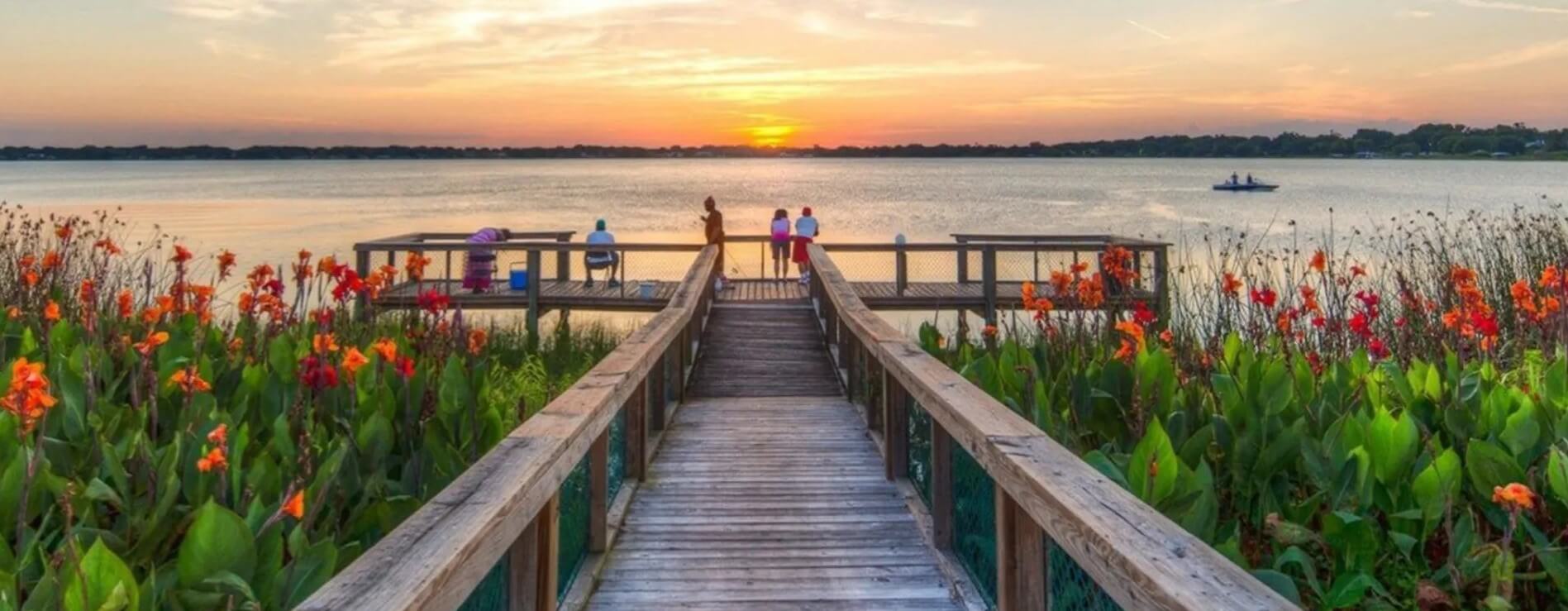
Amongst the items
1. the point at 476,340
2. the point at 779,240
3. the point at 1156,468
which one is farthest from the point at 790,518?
the point at 779,240

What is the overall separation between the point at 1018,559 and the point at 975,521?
808mm

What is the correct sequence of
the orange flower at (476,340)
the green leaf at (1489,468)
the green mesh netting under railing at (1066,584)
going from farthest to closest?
the orange flower at (476,340) → the green leaf at (1489,468) → the green mesh netting under railing at (1066,584)

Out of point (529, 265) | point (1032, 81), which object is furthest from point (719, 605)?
point (1032, 81)

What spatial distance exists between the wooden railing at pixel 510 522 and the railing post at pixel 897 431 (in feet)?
3.61

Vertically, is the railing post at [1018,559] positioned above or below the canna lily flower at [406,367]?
below

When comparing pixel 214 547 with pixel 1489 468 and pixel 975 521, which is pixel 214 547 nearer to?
pixel 975 521

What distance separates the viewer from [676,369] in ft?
23.1

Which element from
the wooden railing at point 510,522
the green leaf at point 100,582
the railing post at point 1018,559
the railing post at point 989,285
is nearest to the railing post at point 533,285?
the railing post at point 989,285

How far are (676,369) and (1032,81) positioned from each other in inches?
1083

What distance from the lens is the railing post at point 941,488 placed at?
3469 millimetres

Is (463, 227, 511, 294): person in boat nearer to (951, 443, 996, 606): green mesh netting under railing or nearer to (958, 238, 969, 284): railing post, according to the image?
(958, 238, 969, 284): railing post

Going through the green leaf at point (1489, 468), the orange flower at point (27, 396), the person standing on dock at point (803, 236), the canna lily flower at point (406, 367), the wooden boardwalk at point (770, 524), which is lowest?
the wooden boardwalk at point (770, 524)

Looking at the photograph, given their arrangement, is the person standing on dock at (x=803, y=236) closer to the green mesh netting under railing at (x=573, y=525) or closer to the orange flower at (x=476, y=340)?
the orange flower at (x=476, y=340)

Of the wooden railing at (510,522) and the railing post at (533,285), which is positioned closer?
the wooden railing at (510,522)
